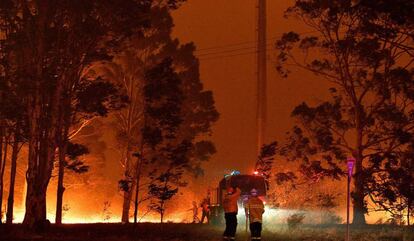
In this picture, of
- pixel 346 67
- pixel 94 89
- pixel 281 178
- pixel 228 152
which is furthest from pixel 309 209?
pixel 228 152

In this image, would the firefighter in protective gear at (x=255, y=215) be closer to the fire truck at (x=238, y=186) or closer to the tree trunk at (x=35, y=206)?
the fire truck at (x=238, y=186)

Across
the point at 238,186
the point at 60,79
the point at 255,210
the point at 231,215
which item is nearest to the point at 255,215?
the point at 255,210

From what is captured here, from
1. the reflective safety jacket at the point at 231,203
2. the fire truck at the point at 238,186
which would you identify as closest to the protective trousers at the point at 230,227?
the reflective safety jacket at the point at 231,203

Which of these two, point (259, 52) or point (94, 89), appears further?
point (259, 52)

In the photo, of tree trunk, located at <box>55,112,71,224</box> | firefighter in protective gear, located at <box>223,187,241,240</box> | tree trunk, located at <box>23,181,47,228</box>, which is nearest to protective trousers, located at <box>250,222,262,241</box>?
firefighter in protective gear, located at <box>223,187,241,240</box>

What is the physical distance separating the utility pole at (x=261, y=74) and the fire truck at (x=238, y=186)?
5.12 m

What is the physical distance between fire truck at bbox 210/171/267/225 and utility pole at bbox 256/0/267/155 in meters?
5.12

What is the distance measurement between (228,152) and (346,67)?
4197cm

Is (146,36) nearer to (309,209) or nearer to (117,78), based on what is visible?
(117,78)

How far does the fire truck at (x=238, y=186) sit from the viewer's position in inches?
1095

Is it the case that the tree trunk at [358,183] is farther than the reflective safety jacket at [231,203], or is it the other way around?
the tree trunk at [358,183]

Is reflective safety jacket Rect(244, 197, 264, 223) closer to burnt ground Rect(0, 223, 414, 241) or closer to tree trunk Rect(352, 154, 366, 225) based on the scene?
burnt ground Rect(0, 223, 414, 241)

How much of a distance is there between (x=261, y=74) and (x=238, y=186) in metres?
9.65

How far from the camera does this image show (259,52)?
36.2m
